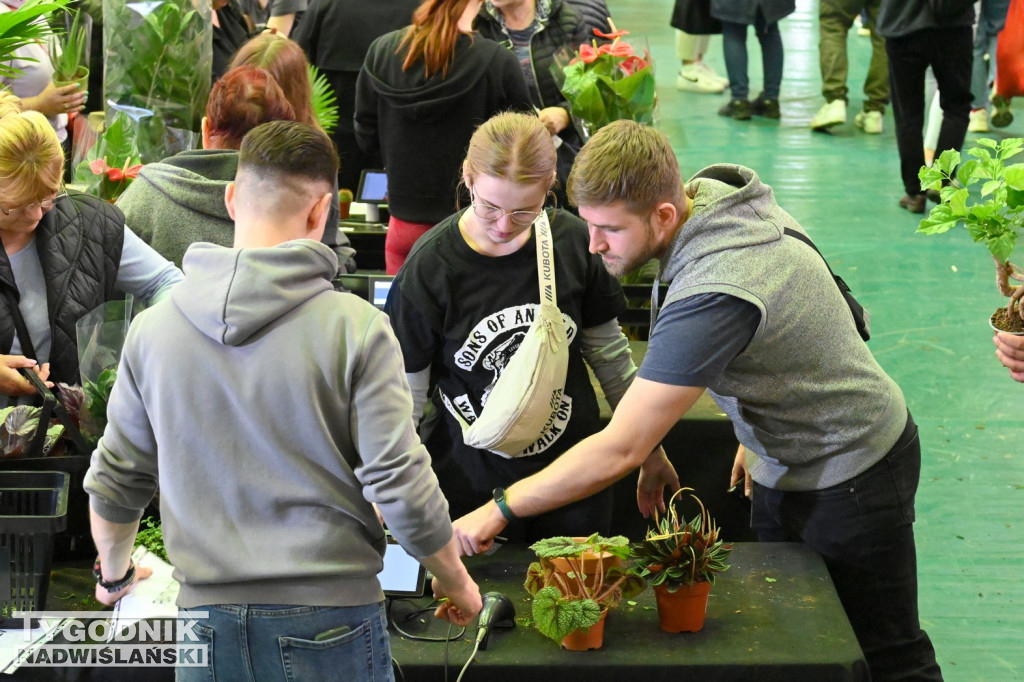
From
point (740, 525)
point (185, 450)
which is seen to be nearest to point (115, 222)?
point (185, 450)

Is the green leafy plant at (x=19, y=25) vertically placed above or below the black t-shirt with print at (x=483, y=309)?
above

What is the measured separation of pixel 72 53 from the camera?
12.4ft

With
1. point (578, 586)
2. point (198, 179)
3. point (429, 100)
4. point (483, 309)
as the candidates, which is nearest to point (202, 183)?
point (198, 179)

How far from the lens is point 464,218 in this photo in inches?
96.5

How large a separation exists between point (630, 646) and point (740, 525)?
4.17ft

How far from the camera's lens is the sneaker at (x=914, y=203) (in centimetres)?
659

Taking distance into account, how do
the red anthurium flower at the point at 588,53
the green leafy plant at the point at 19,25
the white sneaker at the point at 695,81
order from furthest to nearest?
1. the white sneaker at the point at 695,81
2. the red anthurium flower at the point at 588,53
3. the green leafy plant at the point at 19,25

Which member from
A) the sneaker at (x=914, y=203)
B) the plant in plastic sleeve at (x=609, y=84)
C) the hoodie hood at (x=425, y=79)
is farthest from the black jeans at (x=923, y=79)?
the hoodie hood at (x=425, y=79)

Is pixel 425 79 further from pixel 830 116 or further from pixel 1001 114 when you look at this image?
pixel 1001 114

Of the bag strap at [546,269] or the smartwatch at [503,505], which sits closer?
Answer: the smartwatch at [503,505]

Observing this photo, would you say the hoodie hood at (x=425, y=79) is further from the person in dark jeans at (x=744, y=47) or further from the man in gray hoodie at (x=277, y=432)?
the person in dark jeans at (x=744, y=47)

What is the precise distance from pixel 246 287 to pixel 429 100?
2162 mm

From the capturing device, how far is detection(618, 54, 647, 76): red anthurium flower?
381 centimetres

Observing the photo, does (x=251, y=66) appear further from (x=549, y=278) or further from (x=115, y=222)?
(x=549, y=278)
